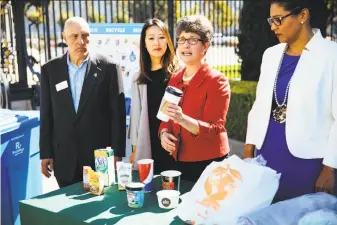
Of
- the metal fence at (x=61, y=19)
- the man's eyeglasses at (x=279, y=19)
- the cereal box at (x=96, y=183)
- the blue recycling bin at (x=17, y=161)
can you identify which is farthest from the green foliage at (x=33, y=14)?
the man's eyeglasses at (x=279, y=19)

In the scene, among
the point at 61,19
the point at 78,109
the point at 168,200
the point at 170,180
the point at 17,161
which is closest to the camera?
the point at 168,200

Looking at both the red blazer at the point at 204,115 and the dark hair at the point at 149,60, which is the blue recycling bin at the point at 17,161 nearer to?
the dark hair at the point at 149,60

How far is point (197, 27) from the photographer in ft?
7.68

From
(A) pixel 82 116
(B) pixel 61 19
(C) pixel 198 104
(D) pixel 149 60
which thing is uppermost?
(B) pixel 61 19

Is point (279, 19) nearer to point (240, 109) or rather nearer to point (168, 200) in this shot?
point (168, 200)

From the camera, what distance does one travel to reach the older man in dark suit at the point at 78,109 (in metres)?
2.83

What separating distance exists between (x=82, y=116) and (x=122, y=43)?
62.6 inches

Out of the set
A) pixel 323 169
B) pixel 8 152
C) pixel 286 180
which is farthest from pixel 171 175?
pixel 8 152

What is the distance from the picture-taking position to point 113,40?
14.0 ft

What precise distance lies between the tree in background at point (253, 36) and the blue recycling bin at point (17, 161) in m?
A: 3.97

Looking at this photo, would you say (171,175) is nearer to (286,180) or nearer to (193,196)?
(193,196)

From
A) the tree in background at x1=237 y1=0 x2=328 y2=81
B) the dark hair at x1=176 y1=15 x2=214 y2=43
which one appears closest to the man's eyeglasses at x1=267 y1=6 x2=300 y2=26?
the dark hair at x1=176 y1=15 x2=214 y2=43

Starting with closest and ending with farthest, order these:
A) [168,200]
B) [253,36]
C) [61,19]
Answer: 1. [168,200]
2. [253,36]
3. [61,19]

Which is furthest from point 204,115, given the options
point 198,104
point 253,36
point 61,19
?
point 61,19
